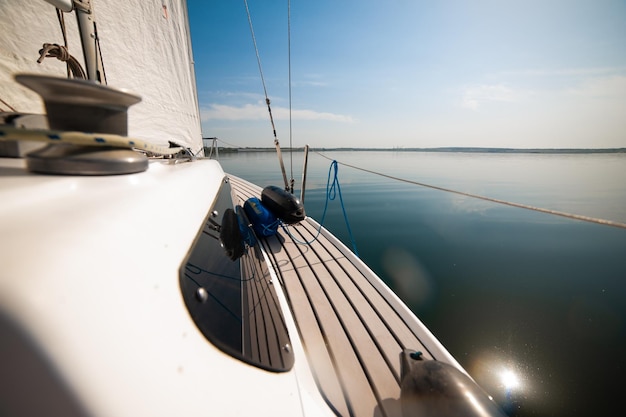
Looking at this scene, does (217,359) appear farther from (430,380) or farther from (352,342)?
(352,342)

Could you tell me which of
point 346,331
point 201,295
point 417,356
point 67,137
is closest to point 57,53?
point 67,137

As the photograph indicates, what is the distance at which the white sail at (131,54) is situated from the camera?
1.68 metres

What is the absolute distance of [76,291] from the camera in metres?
0.38

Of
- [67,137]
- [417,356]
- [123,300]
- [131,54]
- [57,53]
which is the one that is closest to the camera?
[123,300]

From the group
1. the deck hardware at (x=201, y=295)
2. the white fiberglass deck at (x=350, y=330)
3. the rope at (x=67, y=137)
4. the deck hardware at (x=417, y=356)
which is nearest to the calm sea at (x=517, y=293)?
the white fiberglass deck at (x=350, y=330)

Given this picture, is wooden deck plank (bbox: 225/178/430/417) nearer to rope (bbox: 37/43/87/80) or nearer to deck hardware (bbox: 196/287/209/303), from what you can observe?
deck hardware (bbox: 196/287/209/303)

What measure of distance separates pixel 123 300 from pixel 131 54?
3.34m

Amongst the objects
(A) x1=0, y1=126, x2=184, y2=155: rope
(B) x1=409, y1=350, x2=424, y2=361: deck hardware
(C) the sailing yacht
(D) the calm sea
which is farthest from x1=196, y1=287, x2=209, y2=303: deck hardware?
(D) the calm sea

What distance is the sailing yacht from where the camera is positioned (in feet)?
1.11

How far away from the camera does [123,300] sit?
455 mm

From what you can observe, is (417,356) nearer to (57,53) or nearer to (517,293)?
(57,53)

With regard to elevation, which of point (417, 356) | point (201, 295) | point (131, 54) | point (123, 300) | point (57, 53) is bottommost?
point (417, 356)

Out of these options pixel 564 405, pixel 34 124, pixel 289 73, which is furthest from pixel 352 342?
pixel 289 73

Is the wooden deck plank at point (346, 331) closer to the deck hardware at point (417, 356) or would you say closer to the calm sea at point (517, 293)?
the deck hardware at point (417, 356)
